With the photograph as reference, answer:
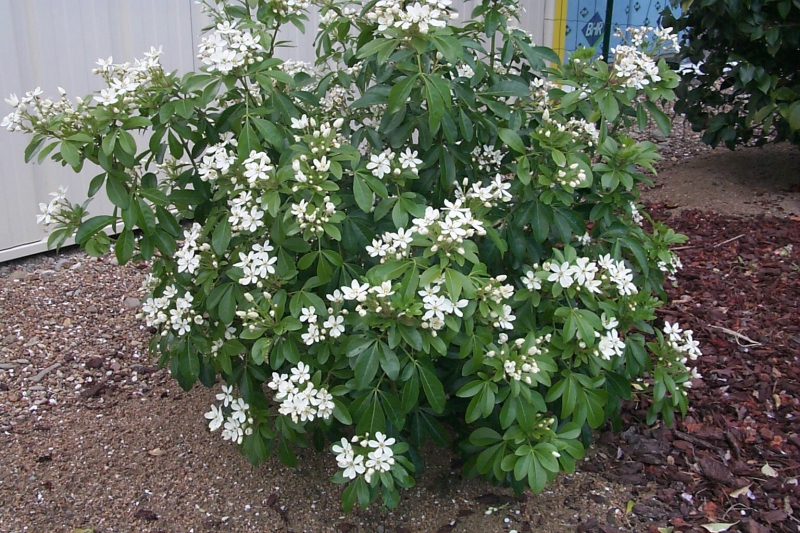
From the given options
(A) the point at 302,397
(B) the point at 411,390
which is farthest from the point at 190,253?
(B) the point at 411,390

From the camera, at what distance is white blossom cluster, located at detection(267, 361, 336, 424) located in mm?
2213

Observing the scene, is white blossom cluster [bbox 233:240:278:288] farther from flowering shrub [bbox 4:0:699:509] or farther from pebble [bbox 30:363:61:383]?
pebble [bbox 30:363:61:383]

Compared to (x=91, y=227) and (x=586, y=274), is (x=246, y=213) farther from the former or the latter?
(x=586, y=274)

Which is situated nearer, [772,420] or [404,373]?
[404,373]

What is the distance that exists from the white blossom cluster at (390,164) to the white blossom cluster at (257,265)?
1.33ft

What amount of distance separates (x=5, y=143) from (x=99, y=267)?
2.97 ft

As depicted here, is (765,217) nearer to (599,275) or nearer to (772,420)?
(772,420)

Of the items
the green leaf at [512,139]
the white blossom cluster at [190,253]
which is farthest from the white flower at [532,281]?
the white blossom cluster at [190,253]

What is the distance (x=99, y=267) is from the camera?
15.5ft

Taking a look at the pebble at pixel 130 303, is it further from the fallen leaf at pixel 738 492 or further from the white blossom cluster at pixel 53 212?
the fallen leaf at pixel 738 492

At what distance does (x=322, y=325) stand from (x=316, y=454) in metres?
0.95

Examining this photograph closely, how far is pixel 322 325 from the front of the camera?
230cm

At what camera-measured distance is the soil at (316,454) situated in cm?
271

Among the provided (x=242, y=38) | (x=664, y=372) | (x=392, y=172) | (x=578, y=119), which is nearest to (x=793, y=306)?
(x=664, y=372)
